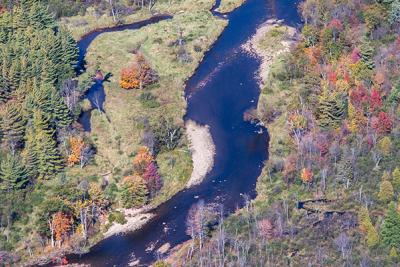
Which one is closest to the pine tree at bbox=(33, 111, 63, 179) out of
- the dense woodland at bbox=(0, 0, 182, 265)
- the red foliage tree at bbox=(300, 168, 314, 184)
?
the dense woodland at bbox=(0, 0, 182, 265)

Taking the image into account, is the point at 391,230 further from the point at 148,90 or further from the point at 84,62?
the point at 84,62

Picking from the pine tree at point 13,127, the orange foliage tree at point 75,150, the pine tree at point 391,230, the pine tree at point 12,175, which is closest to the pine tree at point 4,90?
the pine tree at point 13,127

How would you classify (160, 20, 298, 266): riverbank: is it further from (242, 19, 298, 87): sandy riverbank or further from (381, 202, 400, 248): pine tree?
(381, 202, 400, 248): pine tree

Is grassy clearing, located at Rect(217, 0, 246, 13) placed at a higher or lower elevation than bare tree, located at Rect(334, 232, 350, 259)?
higher

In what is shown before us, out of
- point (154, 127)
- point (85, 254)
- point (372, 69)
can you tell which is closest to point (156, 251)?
point (85, 254)

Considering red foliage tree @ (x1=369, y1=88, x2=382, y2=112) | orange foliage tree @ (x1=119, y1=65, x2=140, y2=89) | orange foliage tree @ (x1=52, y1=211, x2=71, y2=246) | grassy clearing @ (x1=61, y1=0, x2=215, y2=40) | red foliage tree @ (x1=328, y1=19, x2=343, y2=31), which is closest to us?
orange foliage tree @ (x1=52, y1=211, x2=71, y2=246)

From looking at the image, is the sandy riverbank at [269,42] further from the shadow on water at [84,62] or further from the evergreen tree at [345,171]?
the evergreen tree at [345,171]

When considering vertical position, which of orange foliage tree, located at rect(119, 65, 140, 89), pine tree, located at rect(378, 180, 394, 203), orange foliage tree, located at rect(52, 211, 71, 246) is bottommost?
pine tree, located at rect(378, 180, 394, 203)
